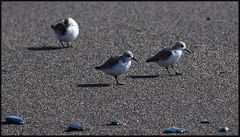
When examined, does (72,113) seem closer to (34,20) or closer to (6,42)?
(6,42)

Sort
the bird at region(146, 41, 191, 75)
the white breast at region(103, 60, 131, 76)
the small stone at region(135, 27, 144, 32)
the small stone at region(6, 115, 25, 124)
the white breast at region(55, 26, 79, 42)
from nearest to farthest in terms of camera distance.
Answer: the small stone at region(6, 115, 25, 124) < the white breast at region(103, 60, 131, 76) < the bird at region(146, 41, 191, 75) < the white breast at region(55, 26, 79, 42) < the small stone at region(135, 27, 144, 32)

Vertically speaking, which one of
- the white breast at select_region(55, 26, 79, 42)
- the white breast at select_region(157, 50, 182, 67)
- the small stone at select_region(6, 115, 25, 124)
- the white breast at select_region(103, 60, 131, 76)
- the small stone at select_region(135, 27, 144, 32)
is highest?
the small stone at select_region(135, 27, 144, 32)

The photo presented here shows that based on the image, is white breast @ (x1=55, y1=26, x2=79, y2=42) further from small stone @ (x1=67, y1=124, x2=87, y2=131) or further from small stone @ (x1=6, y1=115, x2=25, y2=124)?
small stone @ (x1=67, y1=124, x2=87, y2=131)

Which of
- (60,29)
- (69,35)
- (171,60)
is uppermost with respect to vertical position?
(60,29)

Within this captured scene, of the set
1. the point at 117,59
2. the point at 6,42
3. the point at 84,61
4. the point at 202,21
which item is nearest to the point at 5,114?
the point at 117,59

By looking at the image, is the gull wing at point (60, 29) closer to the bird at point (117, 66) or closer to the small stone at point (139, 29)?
the small stone at point (139, 29)

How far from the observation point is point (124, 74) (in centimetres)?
1580

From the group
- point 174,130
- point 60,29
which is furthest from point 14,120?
point 60,29

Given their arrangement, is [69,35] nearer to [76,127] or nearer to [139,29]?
[139,29]

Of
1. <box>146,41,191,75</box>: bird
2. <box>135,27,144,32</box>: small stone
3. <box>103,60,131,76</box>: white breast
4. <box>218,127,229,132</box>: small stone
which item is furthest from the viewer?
<box>135,27,144,32</box>: small stone

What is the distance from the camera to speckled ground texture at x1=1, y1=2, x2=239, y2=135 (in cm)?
1253

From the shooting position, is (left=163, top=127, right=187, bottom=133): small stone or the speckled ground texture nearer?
(left=163, top=127, right=187, bottom=133): small stone

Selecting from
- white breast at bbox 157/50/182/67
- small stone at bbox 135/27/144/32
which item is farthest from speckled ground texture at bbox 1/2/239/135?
white breast at bbox 157/50/182/67

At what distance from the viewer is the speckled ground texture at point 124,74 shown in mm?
12531
